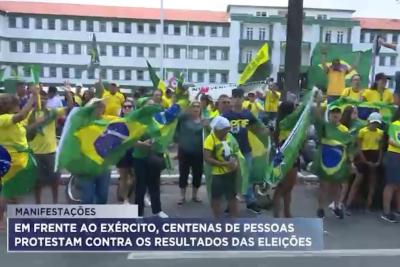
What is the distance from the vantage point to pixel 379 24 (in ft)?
269

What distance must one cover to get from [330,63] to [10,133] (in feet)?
15.7

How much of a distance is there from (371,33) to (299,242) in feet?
259

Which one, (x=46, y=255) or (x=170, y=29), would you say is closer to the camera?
(x=46, y=255)

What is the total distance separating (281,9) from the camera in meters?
83.6

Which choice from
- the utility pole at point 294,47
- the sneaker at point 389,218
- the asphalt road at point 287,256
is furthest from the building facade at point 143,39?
the asphalt road at point 287,256

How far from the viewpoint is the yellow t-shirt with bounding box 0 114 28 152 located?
20.6ft

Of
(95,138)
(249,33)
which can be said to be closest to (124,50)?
(249,33)

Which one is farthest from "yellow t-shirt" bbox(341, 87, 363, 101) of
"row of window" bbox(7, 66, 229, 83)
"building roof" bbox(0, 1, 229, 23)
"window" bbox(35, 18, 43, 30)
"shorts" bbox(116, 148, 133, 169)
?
"window" bbox(35, 18, 43, 30)

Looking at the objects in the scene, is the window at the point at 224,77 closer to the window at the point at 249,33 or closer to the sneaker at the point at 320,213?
the window at the point at 249,33

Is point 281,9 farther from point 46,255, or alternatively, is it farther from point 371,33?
point 46,255

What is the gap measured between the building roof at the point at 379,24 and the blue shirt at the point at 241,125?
76.3 m

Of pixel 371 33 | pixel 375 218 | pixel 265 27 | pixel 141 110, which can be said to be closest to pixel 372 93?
pixel 375 218

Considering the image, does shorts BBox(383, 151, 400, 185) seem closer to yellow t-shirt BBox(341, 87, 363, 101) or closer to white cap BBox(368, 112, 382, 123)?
white cap BBox(368, 112, 382, 123)

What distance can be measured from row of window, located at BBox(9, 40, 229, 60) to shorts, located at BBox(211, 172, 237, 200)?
71.0m
